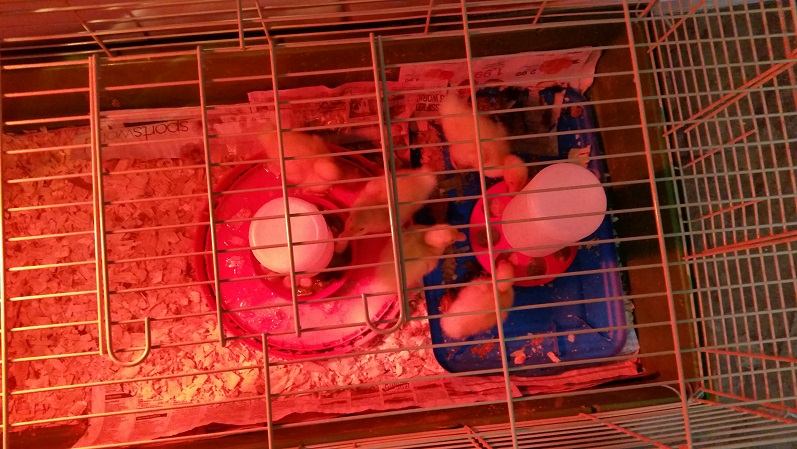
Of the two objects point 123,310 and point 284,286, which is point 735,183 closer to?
point 284,286

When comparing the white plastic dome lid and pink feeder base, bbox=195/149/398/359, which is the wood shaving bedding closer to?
pink feeder base, bbox=195/149/398/359

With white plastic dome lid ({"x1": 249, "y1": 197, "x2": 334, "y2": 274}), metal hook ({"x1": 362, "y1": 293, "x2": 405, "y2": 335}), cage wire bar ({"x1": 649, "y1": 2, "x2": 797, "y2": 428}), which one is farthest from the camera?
cage wire bar ({"x1": 649, "y1": 2, "x2": 797, "y2": 428})

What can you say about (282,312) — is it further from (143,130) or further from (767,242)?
(767,242)

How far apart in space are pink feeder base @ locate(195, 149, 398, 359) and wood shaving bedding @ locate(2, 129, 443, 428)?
56 millimetres

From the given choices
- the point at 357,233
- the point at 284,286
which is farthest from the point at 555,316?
the point at 284,286

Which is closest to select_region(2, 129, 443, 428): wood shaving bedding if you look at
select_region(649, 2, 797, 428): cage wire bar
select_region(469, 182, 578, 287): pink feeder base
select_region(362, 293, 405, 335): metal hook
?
select_region(469, 182, 578, 287): pink feeder base

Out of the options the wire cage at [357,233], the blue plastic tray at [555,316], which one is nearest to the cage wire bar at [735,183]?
the wire cage at [357,233]

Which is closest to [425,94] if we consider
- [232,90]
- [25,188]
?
[232,90]

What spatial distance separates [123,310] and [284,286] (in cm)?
37

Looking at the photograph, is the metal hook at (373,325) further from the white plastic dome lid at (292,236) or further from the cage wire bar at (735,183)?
the cage wire bar at (735,183)

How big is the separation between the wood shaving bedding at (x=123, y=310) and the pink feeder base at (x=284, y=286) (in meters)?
0.06

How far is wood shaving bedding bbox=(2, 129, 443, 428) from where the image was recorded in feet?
3.98

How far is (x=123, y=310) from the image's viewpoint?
1.24 metres

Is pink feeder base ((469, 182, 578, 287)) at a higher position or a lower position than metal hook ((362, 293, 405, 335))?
higher
